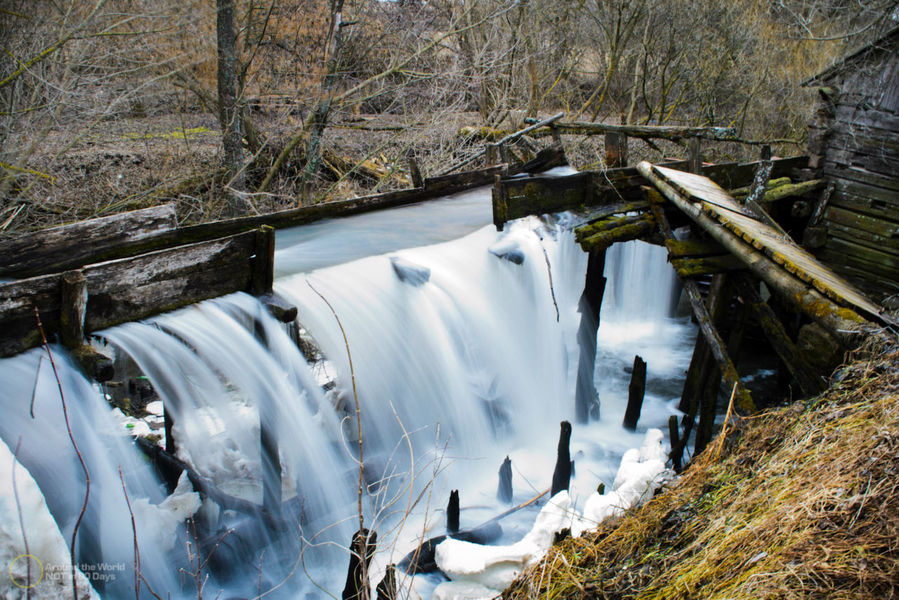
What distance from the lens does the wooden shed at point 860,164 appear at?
32.4 feet

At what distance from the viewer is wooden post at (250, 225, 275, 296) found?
571cm

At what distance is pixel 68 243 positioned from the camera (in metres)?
5.69

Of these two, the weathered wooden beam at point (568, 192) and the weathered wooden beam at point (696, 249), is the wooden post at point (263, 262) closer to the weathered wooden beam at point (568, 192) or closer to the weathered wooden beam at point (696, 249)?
the weathered wooden beam at point (568, 192)

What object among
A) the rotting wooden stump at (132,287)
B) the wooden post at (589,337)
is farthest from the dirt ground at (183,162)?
the rotting wooden stump at (132,287)

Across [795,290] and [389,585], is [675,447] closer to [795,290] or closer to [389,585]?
[795,290]

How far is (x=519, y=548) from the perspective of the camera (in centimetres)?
517

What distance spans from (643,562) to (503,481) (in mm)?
3137

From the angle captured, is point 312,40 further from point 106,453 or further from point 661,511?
point 661,511

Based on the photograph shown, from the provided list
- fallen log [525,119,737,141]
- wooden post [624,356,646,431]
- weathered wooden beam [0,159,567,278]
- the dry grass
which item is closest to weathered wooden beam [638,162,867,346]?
the dry grass

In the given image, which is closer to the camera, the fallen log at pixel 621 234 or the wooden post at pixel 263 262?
the wooden post at pixel 263 262

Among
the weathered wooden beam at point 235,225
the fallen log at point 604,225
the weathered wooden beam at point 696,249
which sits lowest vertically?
the weathered wooden beam at point 696,249

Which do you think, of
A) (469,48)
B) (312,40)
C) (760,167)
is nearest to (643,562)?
(760,167)

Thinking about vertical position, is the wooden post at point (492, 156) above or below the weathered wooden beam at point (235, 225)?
above

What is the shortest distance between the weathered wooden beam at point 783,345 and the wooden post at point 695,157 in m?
2.86
